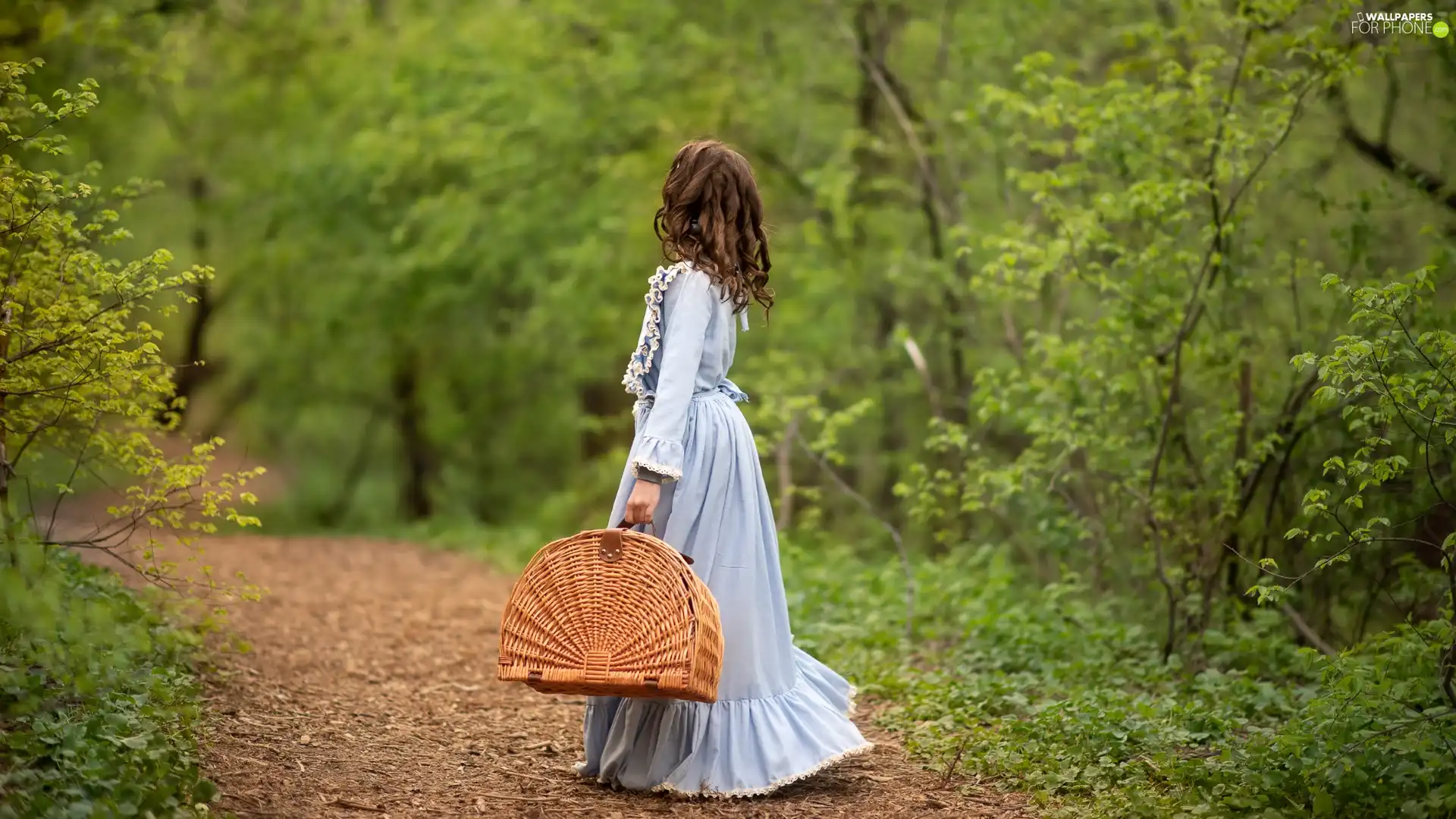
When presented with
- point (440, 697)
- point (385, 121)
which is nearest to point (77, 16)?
point (440, 697)

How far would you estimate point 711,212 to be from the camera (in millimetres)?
4152

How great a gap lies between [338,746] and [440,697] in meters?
1.19

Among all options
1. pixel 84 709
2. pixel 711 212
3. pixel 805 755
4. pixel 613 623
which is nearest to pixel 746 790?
pixel 805 755

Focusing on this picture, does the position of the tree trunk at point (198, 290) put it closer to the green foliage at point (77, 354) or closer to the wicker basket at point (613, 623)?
the green foliage at point (77, 354)

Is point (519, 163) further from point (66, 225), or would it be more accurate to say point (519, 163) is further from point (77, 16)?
point (66, 225)

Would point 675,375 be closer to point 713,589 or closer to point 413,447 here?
point 713,589

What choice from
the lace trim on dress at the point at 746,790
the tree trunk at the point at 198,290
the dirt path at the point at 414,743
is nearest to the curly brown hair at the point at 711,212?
the lace trim on dress at the point at 746,790

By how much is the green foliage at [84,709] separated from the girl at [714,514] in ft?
4.67

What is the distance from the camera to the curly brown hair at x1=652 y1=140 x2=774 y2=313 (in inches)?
162

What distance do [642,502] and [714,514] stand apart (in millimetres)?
335

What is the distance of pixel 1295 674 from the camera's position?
5.77 metres

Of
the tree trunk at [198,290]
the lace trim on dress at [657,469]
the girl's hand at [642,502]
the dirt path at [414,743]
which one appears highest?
the tree trunk at [198,290]

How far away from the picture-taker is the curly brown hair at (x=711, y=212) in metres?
4.12

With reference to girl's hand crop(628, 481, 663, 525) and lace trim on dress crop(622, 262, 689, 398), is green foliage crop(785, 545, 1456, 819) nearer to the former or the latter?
girl's hand crop(628, 481, 663, 525)
